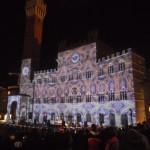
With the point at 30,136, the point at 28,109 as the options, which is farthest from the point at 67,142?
the point at 28,109

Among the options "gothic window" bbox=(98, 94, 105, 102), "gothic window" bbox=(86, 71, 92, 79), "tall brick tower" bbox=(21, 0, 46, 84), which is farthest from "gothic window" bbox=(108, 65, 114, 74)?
"tall brick tower" bbox=(21, 0, 46, 84)

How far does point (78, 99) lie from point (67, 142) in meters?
42.0

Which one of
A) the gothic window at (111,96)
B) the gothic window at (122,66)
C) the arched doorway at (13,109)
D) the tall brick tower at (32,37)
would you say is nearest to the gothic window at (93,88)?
the gothic window at (111,96)

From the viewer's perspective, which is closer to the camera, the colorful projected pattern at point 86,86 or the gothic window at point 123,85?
the gothic window at point 123,85

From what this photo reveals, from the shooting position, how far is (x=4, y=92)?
259ft

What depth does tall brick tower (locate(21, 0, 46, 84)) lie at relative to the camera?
68.3 metres

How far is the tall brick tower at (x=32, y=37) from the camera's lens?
6831 centimetres

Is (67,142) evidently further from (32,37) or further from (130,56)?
(32,37)

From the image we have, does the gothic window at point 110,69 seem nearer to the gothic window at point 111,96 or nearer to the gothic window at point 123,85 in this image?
the gothic window at point 123,85

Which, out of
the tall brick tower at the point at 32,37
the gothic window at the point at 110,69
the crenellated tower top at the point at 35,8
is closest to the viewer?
the gothic window at the point at 110,69

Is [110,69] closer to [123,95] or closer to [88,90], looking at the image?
[123,95]

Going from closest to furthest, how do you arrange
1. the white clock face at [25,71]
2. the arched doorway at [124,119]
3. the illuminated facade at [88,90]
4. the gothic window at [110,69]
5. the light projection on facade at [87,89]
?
the arched doorway at [124,119], the illuminated facade at [88,90], the light projection on facade at [87,89], the gothic window at [110,69], the white clock face at [25,71]

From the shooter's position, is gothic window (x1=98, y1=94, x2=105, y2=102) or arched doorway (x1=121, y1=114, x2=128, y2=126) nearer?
arched doorway (x1=121, y1=114, x2=128, y2=126)

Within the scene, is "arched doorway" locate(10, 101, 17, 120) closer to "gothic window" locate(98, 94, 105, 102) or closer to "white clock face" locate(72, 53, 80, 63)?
"white clock face" locate(72, 53, 80, 63)
